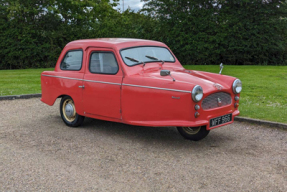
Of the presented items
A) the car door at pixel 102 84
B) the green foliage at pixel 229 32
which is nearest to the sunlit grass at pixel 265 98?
the car door at pixel 102 84

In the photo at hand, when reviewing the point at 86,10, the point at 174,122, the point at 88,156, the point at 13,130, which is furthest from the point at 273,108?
the point at 86,10

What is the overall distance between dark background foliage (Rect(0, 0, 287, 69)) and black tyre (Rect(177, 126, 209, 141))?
15.6m

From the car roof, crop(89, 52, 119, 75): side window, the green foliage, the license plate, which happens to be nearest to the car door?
crop(89, 52, 119, 75): side window

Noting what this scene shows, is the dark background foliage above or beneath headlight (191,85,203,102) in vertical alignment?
above

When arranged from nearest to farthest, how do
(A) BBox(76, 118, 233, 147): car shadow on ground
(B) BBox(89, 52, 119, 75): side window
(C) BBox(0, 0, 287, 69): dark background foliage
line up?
1. (A) BBox(76, 118, 233, 147): car shadow on ground
2. (B) BBox(89, 52, 119, 75): side window
3. (C) BBox(0, 0, 287, 69): dark background foliage

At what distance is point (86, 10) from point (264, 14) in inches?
474

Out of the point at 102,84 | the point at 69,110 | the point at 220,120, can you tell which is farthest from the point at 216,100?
the point at 69,110

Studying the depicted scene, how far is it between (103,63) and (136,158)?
2131 millimetres

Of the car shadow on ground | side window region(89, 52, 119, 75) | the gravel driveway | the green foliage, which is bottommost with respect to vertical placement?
the gravel driveway

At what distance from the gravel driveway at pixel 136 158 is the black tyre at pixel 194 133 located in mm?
100

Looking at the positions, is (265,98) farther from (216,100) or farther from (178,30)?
(178,30)

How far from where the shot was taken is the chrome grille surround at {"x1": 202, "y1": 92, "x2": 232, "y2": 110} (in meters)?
5.17

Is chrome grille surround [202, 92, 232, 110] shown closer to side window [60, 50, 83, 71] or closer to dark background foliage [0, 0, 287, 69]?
side window [60, 50, 83, 71]

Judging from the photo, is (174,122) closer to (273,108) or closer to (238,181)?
(238,181)
